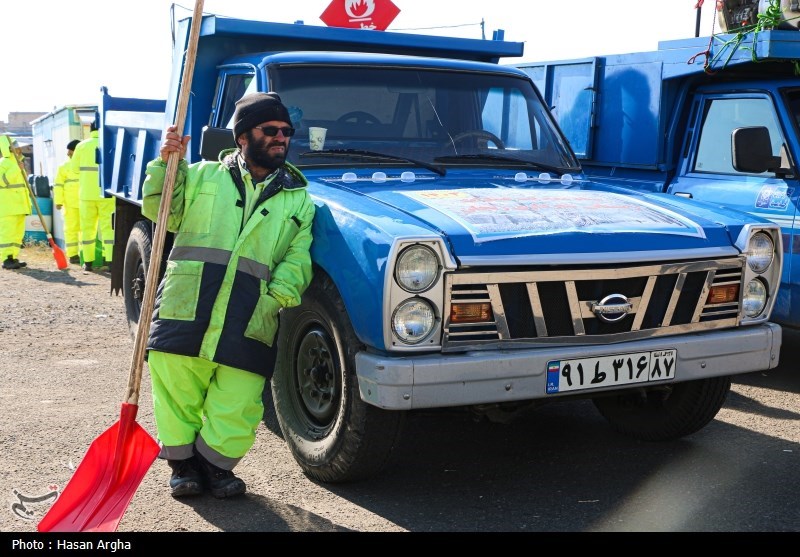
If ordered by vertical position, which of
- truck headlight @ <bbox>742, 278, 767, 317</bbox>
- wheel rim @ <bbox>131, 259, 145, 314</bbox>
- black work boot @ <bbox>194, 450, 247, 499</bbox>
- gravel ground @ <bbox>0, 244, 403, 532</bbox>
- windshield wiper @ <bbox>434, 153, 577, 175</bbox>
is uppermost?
windshield wiper @ <bbox>434, 153, 577, 175</bbox>

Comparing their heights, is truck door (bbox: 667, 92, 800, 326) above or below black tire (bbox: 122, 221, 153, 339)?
above

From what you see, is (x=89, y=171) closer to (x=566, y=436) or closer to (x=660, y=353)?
(x=566, y=436)

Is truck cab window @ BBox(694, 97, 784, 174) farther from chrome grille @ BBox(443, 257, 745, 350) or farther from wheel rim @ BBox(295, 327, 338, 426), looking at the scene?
wheel rim @ BBox(295, 327, 338, 426)

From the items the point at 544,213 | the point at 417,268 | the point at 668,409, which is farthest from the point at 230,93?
the point at 668,409

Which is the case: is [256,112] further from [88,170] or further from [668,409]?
[88,170]

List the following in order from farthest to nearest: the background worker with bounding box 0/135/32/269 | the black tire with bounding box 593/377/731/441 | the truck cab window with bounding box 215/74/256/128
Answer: the background worker with bounding box 0/135/32/269 < the truck cab window with bounding box 215/74/256/128 < the black tire with bounding box 593/377/731/441

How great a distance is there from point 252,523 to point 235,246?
1137 mm

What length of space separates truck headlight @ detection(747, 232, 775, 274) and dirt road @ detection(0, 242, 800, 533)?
985mm

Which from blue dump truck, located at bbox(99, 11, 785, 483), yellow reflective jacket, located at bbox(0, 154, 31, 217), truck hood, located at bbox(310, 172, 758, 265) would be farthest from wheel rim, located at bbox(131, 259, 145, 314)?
yellow reflective jacket, located at bbox(0, 154, 31, 217)

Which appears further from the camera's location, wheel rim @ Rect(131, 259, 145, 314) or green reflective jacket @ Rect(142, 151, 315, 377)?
wheel rim @ Rect(131, 259, 145, 314)

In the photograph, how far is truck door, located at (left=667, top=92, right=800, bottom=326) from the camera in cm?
639

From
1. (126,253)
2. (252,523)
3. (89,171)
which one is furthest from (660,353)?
(89,171)

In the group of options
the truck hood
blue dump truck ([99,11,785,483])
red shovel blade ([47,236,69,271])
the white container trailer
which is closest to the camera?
blue dump truck ([99,11,785,483])

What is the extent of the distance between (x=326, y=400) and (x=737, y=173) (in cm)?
385
